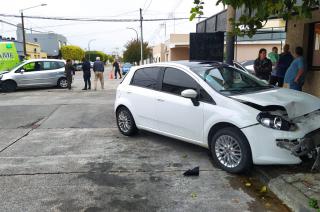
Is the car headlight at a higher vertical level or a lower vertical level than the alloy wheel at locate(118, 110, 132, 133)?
higher

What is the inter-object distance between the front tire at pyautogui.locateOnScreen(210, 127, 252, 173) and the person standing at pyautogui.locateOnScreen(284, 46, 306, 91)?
4375 millimetres

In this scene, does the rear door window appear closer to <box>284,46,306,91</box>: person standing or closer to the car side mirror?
the car side mirror

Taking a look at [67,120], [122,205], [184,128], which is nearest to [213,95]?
[184,128]

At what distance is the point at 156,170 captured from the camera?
537 cm

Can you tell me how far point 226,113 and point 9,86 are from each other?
15.5 metres

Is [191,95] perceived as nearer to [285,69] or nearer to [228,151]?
[228,151]

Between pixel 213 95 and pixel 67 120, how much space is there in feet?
17.9

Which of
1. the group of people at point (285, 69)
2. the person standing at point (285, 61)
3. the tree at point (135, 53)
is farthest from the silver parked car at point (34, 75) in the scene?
the tree at point (135, 53)

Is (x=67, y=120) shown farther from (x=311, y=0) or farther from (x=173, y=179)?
(x=311, y=0)

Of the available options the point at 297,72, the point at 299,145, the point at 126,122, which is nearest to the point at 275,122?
the point at 299,145

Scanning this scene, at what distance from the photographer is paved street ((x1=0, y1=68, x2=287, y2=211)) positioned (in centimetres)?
422

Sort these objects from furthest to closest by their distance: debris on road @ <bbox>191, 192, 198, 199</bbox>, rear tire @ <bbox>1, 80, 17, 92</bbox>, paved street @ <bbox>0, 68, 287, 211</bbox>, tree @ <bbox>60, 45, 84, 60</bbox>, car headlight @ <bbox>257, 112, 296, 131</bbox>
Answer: tree @ <bbox>60, 45, 84, 60</bbox> < rear tire @ <bbox>1, 80, 17, 92</bbox> < car headlight @ <bbox>257, 112, 296, 131</bbox> < debris on road @ <bbox>191, 192, 198, 199</bbox> < paved street @ <bbox>0, 68, 287, 211</bbox>

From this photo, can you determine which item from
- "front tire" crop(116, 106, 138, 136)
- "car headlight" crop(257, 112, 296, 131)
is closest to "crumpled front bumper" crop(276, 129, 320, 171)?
"car headlight" crop(257, 112, 296, 131)

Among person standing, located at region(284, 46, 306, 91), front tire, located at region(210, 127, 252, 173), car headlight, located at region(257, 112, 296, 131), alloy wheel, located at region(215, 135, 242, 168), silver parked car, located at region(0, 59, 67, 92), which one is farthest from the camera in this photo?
silver parked car, located at region(0, 59, 67, 92)
